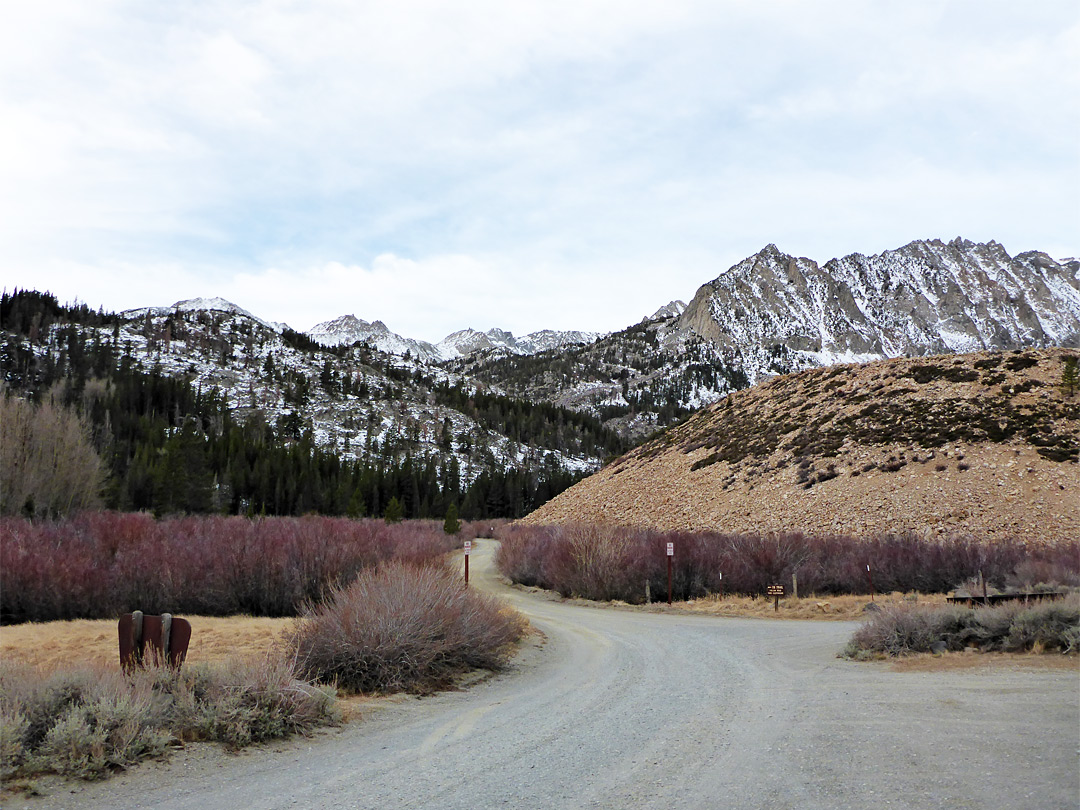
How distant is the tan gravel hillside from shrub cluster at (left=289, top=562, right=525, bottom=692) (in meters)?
25.1

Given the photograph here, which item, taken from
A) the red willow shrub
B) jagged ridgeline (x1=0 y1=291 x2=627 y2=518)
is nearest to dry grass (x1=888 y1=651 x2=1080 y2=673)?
the red willow shrub

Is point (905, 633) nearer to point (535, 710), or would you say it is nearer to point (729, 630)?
point (729, 630)

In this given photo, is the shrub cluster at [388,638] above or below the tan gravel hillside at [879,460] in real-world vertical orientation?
below

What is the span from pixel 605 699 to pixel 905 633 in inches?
232

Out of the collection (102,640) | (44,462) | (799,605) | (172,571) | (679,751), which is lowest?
(799,605)

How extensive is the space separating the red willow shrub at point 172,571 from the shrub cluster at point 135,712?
709cm

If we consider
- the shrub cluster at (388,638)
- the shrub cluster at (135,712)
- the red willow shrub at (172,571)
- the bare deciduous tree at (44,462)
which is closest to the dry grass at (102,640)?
the red willow shrub at (172,571)

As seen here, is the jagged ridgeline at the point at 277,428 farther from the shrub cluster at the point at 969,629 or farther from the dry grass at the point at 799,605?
the shrub cluster at the point at 969,629

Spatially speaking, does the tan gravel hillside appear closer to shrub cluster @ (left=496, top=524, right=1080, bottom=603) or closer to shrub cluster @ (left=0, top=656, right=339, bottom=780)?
shrub cluster @ (left=496, top=524, right=1080, bottom=603)

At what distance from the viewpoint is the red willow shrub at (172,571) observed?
15.9 meters

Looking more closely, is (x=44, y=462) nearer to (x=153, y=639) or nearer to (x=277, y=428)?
(x=153, y=639)

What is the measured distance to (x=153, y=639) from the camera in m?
7.62

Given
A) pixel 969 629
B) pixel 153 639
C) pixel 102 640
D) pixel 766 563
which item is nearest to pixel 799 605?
pixel 766 563

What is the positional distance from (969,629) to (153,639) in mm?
11775
